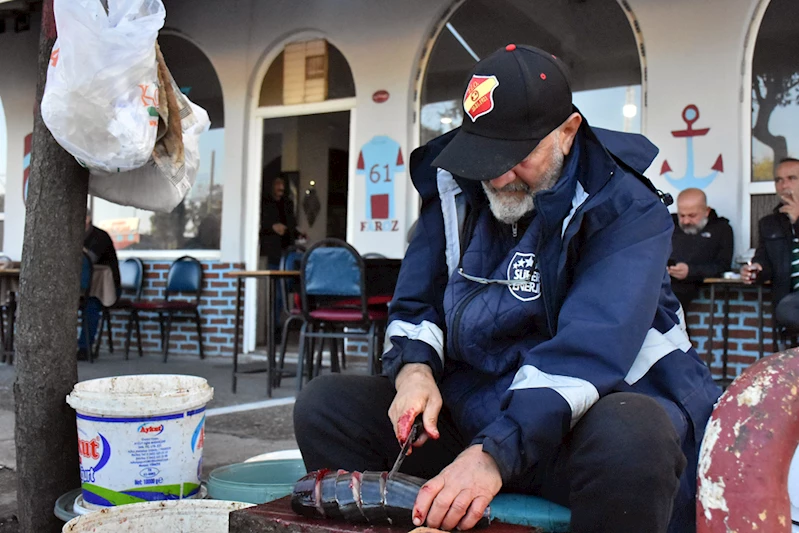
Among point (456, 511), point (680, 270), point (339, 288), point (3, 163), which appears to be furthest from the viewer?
point (3, 163)

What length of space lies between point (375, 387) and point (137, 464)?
791mm

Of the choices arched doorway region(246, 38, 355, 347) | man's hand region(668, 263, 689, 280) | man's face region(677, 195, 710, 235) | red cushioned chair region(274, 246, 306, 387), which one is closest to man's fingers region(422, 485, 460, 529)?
red cushioned chair region(274, 246, 306, 387)

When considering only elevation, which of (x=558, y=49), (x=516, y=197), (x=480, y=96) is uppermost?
(x=558, y=49)

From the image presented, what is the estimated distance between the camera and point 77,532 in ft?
5.86

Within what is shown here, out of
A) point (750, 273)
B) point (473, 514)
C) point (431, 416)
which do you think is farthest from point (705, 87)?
point (473, 514)

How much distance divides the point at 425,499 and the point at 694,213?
4.64 metres

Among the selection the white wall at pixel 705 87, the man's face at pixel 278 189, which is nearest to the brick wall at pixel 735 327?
the white wall at pixel 705 87

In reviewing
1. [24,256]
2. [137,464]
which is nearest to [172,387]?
[137,464]

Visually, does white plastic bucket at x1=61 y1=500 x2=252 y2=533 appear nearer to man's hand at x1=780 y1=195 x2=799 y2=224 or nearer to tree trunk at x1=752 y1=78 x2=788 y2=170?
man's hand at x1=780 y1=195 x2=799 y2=224

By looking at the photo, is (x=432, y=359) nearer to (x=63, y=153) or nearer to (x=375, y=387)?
(x=375, y=387)

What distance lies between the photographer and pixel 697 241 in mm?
5410

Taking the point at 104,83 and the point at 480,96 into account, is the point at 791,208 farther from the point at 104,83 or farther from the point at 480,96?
the point at 104,83

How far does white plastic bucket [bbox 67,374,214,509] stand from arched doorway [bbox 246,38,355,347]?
212 inches

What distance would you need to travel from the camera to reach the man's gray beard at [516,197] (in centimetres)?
185
